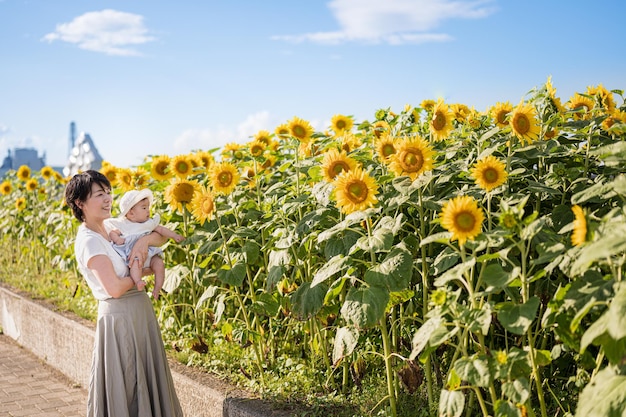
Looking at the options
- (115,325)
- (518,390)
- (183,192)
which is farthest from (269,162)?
(518,390)

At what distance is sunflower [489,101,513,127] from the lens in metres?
3.48

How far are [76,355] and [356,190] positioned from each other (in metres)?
3.43

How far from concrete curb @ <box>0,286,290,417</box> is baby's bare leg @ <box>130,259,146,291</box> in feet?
2.42

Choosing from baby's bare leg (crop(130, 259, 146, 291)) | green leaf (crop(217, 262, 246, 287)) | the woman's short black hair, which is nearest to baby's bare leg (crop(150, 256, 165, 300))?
baby's bare leg (crop(130, 259, 146, 291))

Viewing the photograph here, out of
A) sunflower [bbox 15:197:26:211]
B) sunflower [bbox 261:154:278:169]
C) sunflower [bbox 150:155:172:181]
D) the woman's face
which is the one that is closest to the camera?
the woman's face

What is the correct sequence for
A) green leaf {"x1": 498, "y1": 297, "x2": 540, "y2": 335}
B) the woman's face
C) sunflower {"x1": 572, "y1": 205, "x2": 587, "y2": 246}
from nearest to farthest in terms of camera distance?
sunflower {"x1": 572, "y1": 205, "x2": 587, "y2": 246}
green leaf {"x1": 498, "y1": 297, "x2": 540, "y2": 335}
the woman's face

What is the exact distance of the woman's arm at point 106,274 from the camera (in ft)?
12.0

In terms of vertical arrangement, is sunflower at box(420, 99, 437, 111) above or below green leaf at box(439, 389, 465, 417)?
above

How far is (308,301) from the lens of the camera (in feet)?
11.7

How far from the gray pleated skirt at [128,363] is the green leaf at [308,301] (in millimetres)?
831

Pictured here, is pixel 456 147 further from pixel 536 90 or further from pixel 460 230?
pixel 460 230

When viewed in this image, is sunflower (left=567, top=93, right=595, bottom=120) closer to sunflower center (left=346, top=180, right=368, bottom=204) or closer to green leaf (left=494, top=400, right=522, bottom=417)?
sunflower center (left=346, top=180, right=368, bottom=204)

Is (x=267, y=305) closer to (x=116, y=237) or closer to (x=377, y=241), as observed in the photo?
(x=116, y=237)

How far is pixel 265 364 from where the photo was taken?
14.1ft
